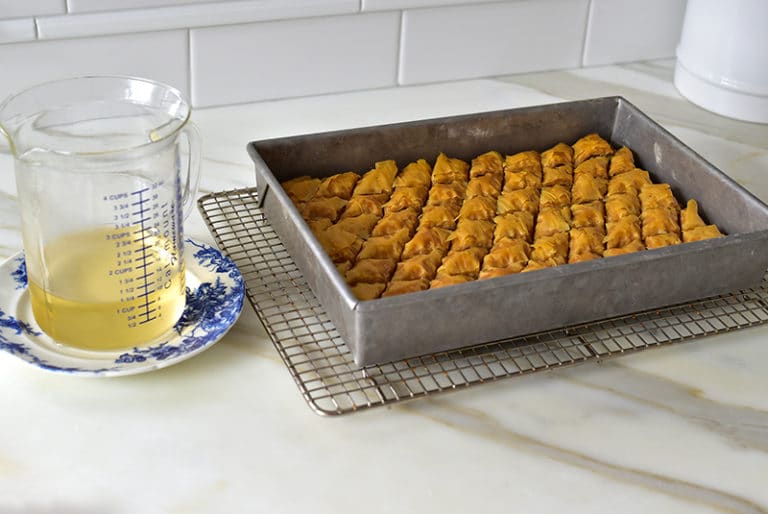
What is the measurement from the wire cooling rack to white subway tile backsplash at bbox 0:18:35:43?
0.36m

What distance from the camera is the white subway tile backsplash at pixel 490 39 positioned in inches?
55.1

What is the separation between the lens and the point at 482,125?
45.0 inches

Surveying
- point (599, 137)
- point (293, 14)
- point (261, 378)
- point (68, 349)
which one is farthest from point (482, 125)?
point (68, 349)

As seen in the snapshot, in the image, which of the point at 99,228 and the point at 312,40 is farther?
the point at 312,40

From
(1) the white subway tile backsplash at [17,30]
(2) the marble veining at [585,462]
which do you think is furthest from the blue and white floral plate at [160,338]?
(1) the white subway tile backsplash at [17,30]

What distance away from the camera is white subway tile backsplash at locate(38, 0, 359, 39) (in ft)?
3.89

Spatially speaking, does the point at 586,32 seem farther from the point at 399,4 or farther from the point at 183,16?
the point at 183,16

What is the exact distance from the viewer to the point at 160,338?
0.87 meters

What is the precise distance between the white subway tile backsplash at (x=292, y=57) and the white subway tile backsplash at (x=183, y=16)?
2cm

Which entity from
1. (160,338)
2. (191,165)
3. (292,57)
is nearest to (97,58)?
(292,57)

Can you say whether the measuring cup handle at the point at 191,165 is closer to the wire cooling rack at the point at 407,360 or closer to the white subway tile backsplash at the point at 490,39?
the wire cooling rack at the point at 407,360

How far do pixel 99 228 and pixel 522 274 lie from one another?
360mm

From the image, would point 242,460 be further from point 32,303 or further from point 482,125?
point 482,125

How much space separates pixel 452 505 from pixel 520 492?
2.3 inches
